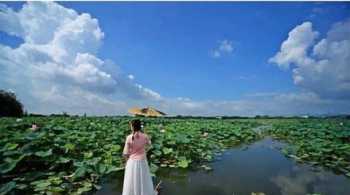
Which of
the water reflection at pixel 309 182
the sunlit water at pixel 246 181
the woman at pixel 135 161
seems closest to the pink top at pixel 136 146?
the woman at pixel 135 161

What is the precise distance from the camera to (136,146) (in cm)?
364

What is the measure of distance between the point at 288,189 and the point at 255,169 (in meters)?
1.83

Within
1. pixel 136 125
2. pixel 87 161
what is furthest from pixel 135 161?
pixel 87 161

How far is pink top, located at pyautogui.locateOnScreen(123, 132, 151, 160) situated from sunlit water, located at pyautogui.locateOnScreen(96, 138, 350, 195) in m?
1.11

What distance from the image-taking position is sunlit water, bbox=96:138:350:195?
4.65m

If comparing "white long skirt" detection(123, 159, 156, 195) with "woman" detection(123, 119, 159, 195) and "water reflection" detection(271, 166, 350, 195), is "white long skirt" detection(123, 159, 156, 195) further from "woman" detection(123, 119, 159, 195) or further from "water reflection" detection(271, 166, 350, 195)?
"water reflection" detection(271, 166, 350, 195)

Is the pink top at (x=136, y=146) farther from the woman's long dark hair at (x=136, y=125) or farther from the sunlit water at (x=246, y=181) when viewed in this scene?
the sunlit water at (x=246, y=181)

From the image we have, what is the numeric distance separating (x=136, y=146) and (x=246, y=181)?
109 inches

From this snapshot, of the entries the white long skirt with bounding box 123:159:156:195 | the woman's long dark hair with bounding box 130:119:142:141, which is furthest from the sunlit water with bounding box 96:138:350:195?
the woman's long dark hair with bounding box 130:119:142:141

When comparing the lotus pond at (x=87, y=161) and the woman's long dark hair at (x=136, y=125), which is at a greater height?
the woman's long dark hair at (x=136, y=125)

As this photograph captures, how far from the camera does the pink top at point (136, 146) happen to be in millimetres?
3615

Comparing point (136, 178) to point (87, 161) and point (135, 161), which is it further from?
point (87, 161)

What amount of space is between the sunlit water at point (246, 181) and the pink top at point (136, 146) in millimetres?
1114

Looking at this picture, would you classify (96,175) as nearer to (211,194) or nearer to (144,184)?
(144,184)
